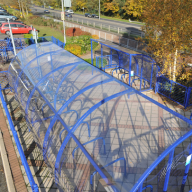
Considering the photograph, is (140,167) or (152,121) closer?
(140,167)

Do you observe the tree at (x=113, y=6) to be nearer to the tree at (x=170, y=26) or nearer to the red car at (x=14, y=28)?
the red car at (x=14, y=28)

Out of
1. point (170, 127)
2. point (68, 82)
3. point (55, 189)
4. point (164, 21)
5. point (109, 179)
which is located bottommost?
point (55, 189)

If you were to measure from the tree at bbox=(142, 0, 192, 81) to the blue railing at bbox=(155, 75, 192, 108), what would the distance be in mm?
574

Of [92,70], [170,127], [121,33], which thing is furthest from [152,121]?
[121,33]

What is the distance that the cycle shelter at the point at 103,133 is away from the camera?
3.43 meters

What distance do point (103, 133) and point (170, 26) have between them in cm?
575

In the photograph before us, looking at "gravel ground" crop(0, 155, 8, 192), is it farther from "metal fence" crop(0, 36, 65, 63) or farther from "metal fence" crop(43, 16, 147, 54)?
"metal fence" crop(43, 16, 147, 54)

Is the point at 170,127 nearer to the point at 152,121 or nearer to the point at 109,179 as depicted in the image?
the point at 152,121

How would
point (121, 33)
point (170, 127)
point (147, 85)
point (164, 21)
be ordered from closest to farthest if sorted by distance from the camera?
point (170, 127) → point (164, 21) → point (147, 85) → point (121, 33)

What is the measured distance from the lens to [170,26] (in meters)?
7.88

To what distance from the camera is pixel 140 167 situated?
3.46 metres

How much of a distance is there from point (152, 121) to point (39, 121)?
3043mm

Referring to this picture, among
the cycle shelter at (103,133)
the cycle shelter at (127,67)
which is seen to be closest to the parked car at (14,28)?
the cycle shelter at (127,67)

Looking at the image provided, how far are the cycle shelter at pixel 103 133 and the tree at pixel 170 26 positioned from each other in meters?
3.98
